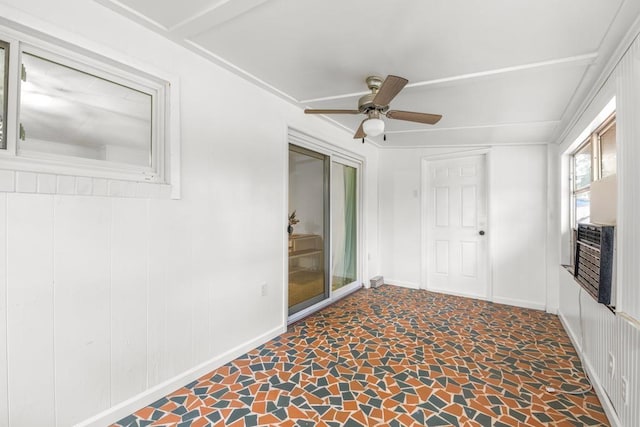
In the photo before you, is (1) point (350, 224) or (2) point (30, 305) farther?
(1) point (350, 224)

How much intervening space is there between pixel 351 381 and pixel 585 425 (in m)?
1.41

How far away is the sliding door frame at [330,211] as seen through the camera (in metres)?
3.07

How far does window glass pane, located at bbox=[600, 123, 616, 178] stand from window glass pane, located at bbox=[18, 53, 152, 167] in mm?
3266

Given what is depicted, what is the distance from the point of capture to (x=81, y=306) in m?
1.60

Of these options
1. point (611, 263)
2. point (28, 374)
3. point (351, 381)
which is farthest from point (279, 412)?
point (611, 263)

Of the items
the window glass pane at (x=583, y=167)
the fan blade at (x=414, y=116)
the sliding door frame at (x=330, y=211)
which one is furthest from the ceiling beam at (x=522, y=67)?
the window glass pane at (x=583, y=167)

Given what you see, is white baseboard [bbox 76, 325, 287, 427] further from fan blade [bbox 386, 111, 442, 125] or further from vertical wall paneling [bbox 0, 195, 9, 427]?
fan blade [bbox 386, 111, 442, 125]

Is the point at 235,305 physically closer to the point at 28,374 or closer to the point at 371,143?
the point at 28,374

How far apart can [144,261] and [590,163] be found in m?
3.78

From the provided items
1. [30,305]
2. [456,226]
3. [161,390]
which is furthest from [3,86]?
[456,226]

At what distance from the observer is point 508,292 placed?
13.4 feet

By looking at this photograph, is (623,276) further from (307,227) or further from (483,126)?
(307,227)

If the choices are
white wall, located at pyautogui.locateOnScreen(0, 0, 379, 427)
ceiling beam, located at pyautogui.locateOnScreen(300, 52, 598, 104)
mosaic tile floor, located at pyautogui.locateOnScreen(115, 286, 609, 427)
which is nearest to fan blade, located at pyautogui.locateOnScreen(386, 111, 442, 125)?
ceiling beam, located at pyautogui.locateOnScreen(300, 52, 598, 104)

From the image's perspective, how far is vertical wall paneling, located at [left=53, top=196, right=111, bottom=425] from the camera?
153 cm
